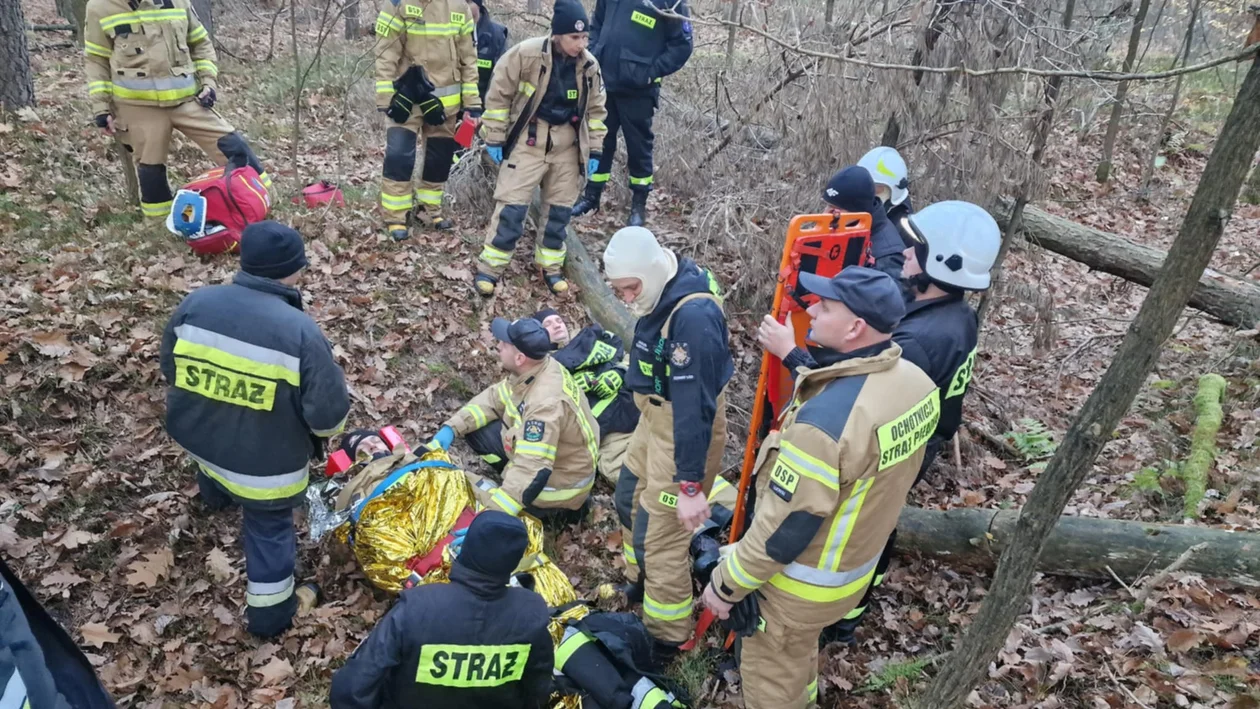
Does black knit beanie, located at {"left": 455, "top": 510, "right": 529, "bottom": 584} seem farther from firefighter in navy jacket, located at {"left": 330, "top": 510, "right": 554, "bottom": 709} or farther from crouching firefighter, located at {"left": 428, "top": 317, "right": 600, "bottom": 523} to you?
crouching firefighter, located at {"left": 428, "top": 317, "right": 600, "bottom": 523}

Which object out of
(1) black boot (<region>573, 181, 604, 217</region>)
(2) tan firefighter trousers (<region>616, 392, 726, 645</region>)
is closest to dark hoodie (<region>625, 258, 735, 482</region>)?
(2) tan firefighter trousers (<region>616, 392, 726, 645</region>)

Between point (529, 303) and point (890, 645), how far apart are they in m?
4.28

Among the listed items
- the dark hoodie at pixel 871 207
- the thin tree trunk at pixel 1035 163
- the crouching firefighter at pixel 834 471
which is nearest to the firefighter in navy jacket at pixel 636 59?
the dark hoodie at pixel 871 207

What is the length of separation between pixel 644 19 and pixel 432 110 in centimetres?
220

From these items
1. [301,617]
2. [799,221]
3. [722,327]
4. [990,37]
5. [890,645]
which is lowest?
[301,617]

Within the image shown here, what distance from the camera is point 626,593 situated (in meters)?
4.83

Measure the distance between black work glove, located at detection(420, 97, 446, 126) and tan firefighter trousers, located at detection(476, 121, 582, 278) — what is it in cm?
82

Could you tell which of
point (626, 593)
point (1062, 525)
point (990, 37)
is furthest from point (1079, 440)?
point (990, 37)

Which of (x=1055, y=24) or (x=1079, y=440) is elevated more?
(x=1055, y=24)

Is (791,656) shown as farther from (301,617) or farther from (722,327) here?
(301,617)

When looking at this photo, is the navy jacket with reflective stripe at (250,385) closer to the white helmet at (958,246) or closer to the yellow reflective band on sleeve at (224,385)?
the yellow reflective band on sleeve at (224,385)

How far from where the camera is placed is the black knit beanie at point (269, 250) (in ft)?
12.1

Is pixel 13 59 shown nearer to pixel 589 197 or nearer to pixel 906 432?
pixel 589 197

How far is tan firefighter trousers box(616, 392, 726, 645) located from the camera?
13.6 feet
